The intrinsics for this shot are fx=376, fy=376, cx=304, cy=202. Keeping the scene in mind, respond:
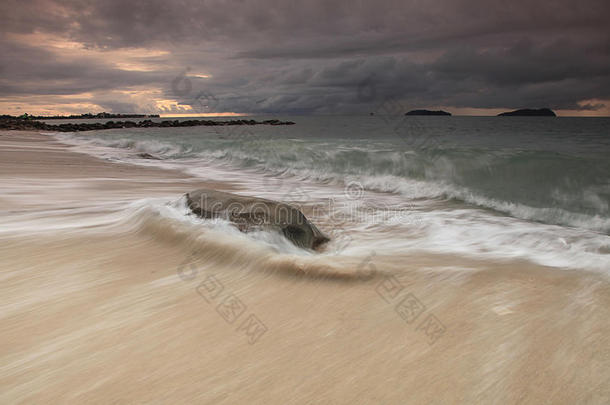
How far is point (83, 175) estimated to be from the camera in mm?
7195

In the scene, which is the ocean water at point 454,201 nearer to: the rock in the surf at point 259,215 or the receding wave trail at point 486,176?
the receding wave trail at point 486,176

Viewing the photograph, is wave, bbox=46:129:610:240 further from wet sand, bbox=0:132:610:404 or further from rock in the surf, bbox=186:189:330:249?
rock in the surf, bbox=186:189:330:249

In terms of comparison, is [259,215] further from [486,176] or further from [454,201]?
[486,176]

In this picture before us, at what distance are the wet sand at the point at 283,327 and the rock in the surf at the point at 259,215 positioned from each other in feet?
1.03

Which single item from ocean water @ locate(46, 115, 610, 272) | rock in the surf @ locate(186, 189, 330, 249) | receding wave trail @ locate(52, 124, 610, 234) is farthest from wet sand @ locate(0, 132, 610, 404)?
receding wave trail @ locate(52, 124, 610, 234)

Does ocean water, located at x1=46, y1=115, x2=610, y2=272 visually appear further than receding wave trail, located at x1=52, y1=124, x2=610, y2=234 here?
No

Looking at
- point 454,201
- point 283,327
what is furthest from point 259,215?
point 454,201

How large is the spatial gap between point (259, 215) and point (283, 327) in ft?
4.47

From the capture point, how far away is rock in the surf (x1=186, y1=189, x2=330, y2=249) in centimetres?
274

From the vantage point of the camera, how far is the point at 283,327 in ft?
5.16

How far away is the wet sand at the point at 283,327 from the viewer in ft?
3.91

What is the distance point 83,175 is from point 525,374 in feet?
25.7

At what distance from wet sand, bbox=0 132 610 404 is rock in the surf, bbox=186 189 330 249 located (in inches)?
12.3

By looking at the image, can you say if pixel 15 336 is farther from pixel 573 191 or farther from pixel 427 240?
pixel 573 191
